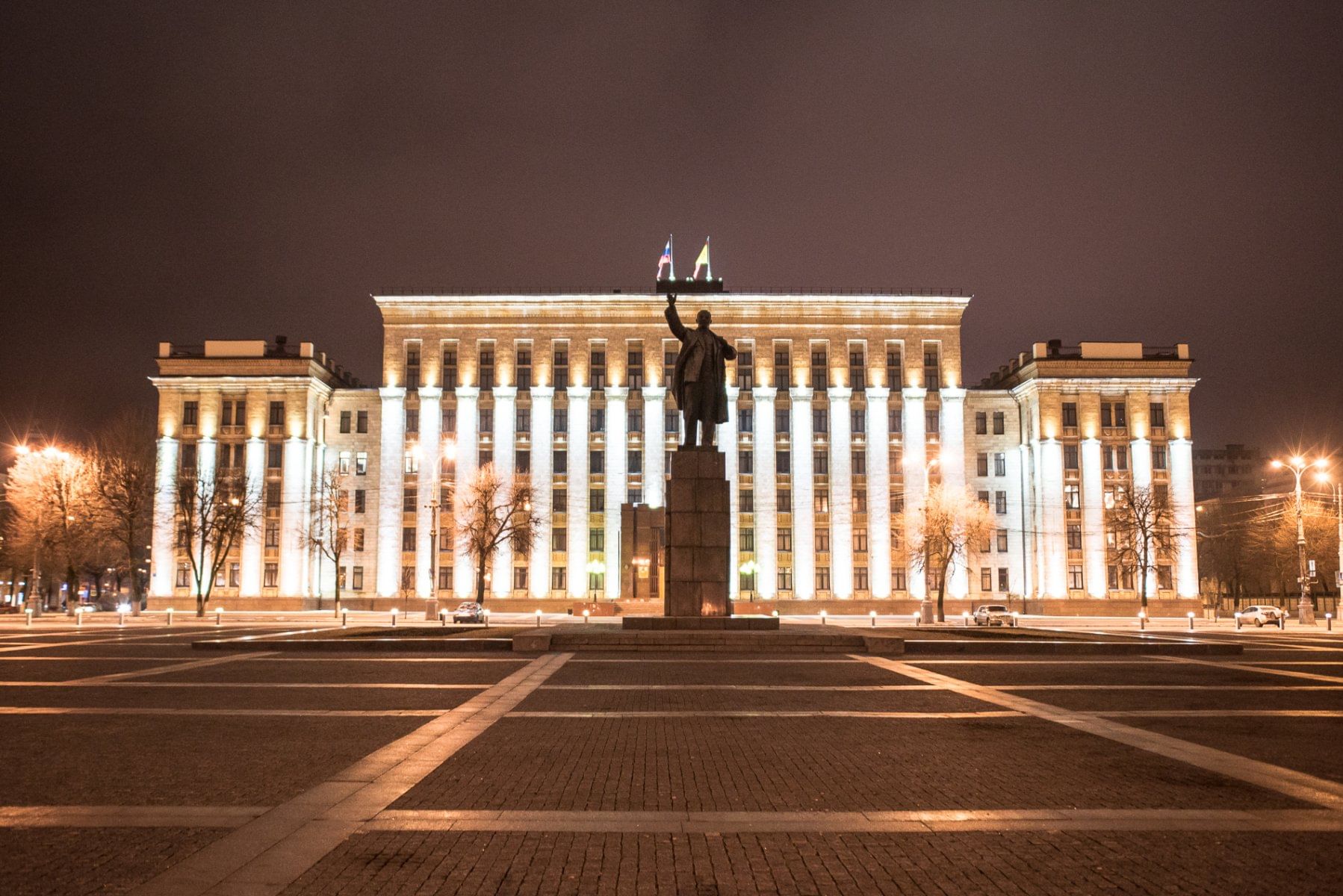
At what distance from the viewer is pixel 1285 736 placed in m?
12.5

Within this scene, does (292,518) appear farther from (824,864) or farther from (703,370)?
(824,864)

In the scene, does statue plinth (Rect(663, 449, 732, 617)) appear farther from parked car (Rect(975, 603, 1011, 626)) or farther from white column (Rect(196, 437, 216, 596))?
white column (Rect(196, 437, 216, 596))

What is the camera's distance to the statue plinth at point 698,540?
2636 cm

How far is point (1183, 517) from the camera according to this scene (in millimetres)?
77250

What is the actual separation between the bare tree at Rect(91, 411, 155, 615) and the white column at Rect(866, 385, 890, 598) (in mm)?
53347

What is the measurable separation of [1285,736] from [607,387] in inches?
2787

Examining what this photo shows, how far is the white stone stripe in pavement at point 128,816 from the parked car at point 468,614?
4466 centimetres

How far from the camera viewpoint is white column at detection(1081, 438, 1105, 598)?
77.1 meters

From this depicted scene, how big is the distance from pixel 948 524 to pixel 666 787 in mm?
58629

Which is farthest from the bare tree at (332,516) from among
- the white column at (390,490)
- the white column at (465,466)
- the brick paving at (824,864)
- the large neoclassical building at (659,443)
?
the brick paving at (824,864)

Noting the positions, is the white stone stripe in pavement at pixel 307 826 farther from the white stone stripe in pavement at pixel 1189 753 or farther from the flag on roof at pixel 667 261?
the flag on roof at pixel 667 261

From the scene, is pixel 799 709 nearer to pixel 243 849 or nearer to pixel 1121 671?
pixel 243 849

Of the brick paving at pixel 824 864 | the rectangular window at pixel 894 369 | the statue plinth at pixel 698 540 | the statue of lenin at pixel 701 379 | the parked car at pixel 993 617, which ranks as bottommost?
the parked car at pixel 993 617

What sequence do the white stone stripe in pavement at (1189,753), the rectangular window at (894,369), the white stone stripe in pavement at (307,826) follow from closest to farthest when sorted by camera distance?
the white stone stripe in pavement at (307,826), the white stone stripe in pavement at (1189,753), the rectangular window at (894,369)
